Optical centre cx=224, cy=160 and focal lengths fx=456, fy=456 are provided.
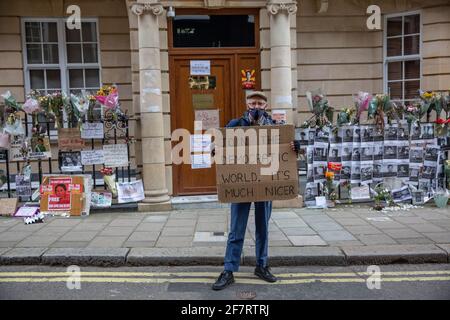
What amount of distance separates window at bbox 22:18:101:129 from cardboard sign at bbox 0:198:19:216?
360 centimetres

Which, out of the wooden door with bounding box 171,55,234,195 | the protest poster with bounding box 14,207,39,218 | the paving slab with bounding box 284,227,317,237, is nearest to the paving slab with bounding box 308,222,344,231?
the paving slab with bounding box 284,227,317,237

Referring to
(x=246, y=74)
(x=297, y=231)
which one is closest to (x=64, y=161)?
(x=246, y=74)

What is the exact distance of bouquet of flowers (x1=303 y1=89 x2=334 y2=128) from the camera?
26.5 ft

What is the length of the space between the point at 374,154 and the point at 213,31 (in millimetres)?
3668

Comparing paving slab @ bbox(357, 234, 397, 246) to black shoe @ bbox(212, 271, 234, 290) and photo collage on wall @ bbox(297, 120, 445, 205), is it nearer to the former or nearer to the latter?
photo collage on wall @ bbox(297, 120, 445, 205)

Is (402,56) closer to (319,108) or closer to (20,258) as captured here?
(319,108)

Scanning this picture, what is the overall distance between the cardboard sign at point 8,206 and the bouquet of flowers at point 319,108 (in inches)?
205

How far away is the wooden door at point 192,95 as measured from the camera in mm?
8334

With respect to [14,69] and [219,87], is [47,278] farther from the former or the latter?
[14,69]

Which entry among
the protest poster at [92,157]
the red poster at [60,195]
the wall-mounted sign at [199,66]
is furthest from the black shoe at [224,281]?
the wall-mounted sign at [199,66]

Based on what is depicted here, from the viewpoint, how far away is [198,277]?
5.04m

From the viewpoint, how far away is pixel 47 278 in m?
5.03

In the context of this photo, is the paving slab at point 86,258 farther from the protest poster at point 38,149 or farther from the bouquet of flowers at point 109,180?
the protest poster at point 38,149

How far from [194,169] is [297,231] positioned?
2.72 metres
